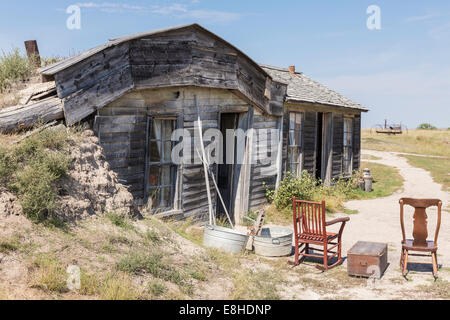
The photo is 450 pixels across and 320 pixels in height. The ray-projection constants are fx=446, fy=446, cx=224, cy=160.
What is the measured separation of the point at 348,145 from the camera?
1623 cm

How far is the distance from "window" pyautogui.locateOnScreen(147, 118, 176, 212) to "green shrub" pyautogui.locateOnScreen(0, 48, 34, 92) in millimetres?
2854

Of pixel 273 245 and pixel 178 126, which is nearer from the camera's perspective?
pixel 273 245

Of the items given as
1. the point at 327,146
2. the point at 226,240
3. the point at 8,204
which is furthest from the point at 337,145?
the point at 8,204

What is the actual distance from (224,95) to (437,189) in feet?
35.8

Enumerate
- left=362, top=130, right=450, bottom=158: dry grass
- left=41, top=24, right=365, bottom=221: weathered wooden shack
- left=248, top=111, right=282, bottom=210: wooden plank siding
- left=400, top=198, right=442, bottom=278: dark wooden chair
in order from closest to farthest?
left=400, top=198, right=442, bottom=278: dark wooden chair → left=41, top=24, right=365, bottom=221: weathered wooden shack → left=248, top=111, right=282, bottom=210: wooden plank siding → left=362, top=130, right=450, bottom=158: dry grass

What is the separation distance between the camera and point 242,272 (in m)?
6.39

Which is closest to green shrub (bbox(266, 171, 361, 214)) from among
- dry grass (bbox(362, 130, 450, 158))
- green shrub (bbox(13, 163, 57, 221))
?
green shrub (bbox(13, 163, 57, 221))

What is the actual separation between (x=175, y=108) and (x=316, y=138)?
23.0ft

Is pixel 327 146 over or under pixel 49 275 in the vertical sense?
over

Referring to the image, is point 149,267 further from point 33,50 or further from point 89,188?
point 33,50

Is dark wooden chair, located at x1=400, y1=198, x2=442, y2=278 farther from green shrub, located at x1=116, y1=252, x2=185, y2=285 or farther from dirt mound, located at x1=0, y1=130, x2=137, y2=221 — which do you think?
dirt mound, located at x1=0, y1=130, x2=137, y2=221

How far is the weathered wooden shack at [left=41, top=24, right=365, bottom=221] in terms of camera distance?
717 centimetres
